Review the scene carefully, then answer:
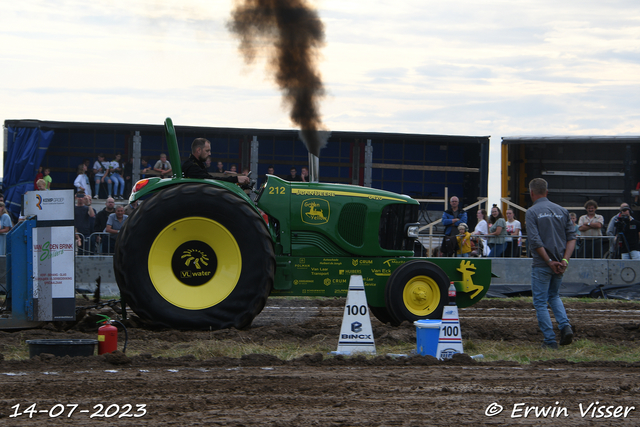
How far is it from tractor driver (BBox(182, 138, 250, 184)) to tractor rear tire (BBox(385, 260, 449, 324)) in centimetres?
194

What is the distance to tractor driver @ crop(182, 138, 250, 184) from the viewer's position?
7.79 m

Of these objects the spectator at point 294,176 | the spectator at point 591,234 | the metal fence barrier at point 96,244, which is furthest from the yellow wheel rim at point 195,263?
the spectator at point 591,234

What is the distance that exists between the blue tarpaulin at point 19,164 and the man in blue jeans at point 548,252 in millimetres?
12215

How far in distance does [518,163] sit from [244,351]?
1391 cm

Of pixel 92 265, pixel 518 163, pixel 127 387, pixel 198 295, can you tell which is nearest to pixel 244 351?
pixel 198 295

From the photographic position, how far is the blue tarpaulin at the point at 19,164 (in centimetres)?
1614

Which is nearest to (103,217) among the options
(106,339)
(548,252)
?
(106,339)

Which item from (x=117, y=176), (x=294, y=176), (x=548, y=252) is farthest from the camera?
(x=294, y=176)

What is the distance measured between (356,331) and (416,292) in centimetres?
153

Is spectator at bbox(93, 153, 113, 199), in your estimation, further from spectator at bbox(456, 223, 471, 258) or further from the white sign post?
the white sign post

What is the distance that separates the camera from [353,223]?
8062mm

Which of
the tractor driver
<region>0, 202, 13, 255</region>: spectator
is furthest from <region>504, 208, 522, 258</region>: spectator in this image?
<region>0, 202, 13, 255</region>: spectator

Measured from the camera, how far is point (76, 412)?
4.23 metres

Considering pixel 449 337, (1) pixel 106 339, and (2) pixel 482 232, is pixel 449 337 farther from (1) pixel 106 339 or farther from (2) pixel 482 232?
(2) pixel 482 232
